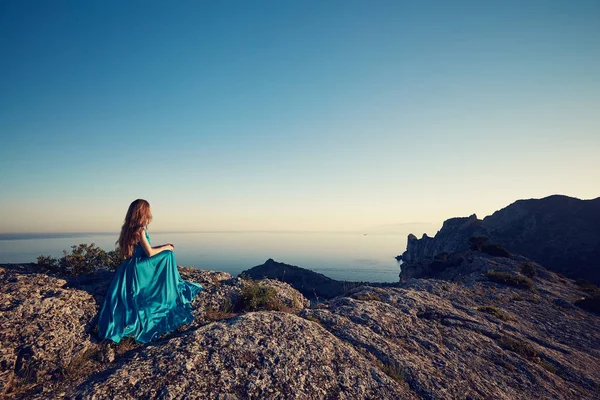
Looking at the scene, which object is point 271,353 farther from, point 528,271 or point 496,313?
point 528,271

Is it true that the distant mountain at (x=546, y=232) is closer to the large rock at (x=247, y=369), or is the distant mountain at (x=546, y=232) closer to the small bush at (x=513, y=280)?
the small bush at (x=513, y=280)

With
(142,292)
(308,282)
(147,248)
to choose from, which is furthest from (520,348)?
(308,282)

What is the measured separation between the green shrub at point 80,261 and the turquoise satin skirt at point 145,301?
3.53m

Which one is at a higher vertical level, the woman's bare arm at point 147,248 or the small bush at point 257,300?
the woman's bare arm at point 147,248

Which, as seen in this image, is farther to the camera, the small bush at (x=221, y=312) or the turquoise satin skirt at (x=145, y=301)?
the small bush at (x=221, y=312)

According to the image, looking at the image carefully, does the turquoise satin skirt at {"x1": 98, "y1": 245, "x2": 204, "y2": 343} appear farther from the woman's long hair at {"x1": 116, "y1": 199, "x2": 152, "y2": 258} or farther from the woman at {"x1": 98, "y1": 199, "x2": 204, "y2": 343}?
the woman's long hair at {"x1": 116, "y1": 199, "x2": 152, "y2": 258}

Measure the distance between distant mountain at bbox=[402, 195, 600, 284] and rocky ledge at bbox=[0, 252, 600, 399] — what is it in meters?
47.8

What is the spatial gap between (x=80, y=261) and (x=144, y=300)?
4.27m

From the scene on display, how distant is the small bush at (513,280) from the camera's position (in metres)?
24.0

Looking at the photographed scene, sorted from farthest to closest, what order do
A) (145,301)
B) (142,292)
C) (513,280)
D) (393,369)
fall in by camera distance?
(513,280) → (142,292) → (145,301) → (393,369)

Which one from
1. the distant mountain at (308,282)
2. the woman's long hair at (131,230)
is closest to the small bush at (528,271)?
the woman's long hair at (131,230)

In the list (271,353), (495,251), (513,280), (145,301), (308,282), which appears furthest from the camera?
(308,282)

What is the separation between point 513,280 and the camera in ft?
81.9

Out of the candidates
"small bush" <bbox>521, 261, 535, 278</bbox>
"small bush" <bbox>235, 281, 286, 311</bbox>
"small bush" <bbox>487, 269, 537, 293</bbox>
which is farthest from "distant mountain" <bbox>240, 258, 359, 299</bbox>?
"small bush" <bbox>235, 281, 286, 311</bbox>
